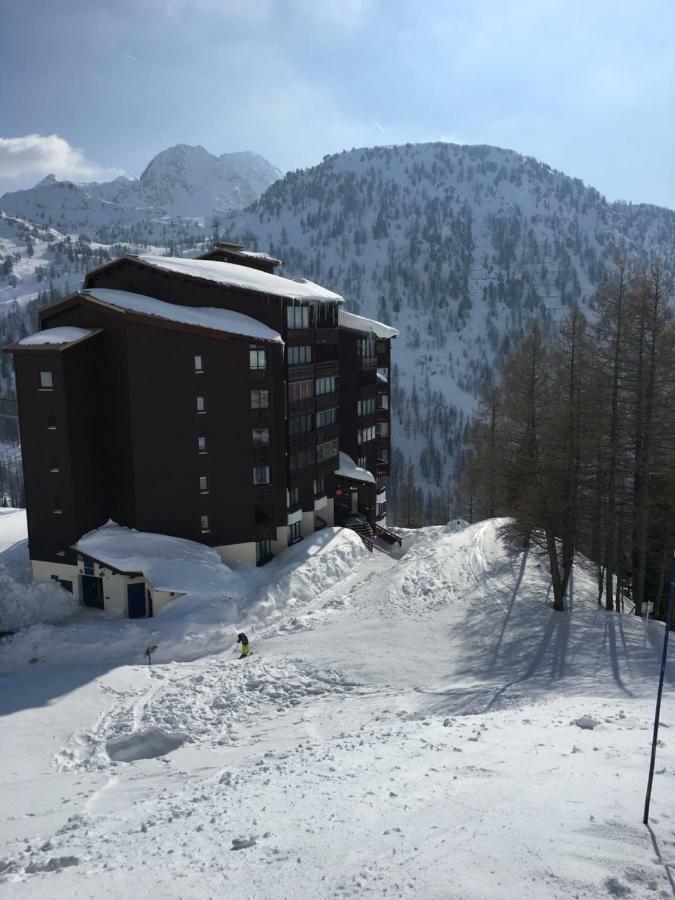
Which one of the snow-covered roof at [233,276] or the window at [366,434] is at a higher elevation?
Answer: the snow-covered roof at [233,276]

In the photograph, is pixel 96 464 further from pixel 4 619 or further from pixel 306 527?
pixel 306 527

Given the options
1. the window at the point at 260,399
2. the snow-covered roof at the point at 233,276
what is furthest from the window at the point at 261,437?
the snow-covered roof at the point at 233,276

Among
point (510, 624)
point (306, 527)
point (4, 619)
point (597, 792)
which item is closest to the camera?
point (597, 792)

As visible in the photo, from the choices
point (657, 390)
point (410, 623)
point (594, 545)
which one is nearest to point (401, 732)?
point (410, 623)

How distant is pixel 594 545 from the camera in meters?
30.6

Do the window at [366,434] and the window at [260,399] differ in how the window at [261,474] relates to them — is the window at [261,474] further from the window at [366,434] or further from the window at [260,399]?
→ the window at [366,434]

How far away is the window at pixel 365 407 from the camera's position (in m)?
53.6

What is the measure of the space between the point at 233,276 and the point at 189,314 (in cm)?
534

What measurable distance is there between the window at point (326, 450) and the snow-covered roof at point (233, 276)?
10903 millimetres

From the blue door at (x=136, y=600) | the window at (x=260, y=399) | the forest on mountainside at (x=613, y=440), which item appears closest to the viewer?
the forest on mountainside at (x=613, y=440)

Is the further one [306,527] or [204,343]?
[306,527]

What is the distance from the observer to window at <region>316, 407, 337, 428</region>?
148 feet

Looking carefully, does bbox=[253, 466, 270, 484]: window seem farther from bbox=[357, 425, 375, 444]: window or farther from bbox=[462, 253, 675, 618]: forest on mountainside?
bbox=[462, 253, 675, 618]: forest on mountainside

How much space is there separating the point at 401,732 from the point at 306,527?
2843 centimetres
